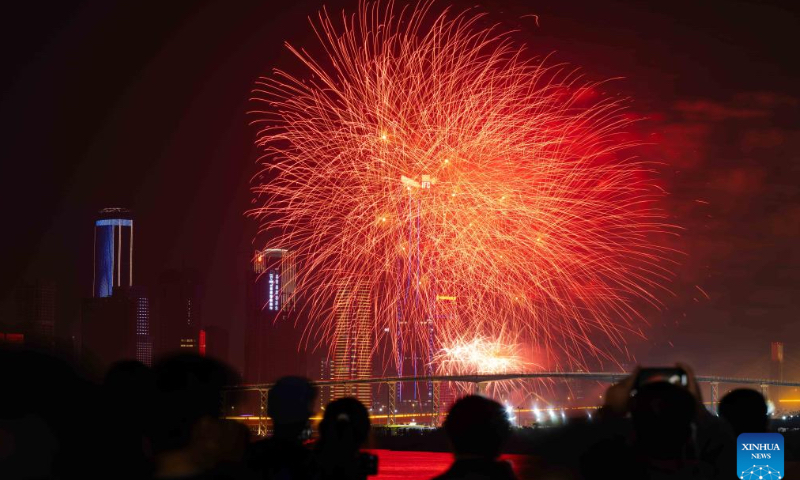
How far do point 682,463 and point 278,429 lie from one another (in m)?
2.59

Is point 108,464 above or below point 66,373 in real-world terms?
below

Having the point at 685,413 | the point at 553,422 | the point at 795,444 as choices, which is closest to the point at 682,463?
the point at 685,413

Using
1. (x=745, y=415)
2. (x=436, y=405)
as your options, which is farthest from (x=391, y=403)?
(x=745, y=415)

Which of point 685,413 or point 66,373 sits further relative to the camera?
point 66,373

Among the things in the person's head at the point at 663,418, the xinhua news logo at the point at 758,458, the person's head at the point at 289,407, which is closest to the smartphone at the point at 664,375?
the person's head at the point at 663,418

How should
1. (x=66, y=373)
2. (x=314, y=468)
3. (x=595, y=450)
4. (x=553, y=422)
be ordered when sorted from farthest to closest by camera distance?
(x=553, y=422) < (x=314, y=468) < (x=66, y=373) < (x=595, y=450)

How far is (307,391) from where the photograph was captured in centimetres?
707

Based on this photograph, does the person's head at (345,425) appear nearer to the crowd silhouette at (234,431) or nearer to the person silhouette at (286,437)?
the crowd silhouette at (234,431)

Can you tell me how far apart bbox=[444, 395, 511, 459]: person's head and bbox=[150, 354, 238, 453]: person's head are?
134 cm

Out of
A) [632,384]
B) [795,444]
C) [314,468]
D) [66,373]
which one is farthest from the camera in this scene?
[795,444]

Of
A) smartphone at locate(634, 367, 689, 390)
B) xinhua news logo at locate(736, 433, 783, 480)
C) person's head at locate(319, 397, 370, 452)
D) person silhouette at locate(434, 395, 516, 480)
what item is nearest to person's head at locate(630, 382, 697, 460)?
smartphone at locate(634, 367, 689, 390)

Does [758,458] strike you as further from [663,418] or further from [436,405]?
[436,405]

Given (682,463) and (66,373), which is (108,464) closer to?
(66,373)

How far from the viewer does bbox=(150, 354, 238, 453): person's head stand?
6.13 m
